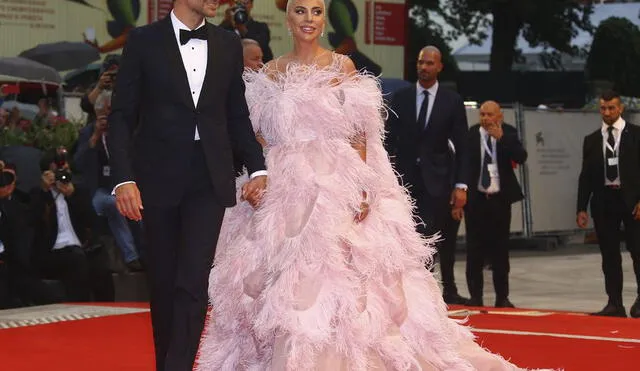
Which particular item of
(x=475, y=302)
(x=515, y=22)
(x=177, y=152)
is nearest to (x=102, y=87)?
(x=475, y=302)

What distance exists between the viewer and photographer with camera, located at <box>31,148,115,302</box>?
11.8 metres

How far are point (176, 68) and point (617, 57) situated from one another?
4066 cm

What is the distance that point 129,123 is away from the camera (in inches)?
238

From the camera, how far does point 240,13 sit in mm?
13750

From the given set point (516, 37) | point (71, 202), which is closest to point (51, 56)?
point (71, 202)

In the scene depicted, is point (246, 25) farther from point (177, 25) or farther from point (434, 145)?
point (177, 25)

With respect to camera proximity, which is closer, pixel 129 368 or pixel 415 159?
pixel 129 368

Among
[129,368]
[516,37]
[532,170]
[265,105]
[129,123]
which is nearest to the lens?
[129,123]

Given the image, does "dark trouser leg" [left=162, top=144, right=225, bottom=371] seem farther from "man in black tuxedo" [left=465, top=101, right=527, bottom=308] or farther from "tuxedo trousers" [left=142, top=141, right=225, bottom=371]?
"man in black tuxedo" [left=465, top=101, right=527, bottom=308]

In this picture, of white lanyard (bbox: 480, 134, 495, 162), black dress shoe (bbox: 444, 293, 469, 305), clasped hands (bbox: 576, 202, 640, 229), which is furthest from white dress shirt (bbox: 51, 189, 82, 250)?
clasped hands (bbox: 576, 202, 640, 229)

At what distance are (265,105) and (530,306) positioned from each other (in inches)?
294

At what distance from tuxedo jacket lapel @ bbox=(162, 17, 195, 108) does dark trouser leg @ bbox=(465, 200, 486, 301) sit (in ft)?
24.5

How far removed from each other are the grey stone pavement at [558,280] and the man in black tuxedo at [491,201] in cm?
69

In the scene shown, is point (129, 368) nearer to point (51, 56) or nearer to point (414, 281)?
point (414, 281)
